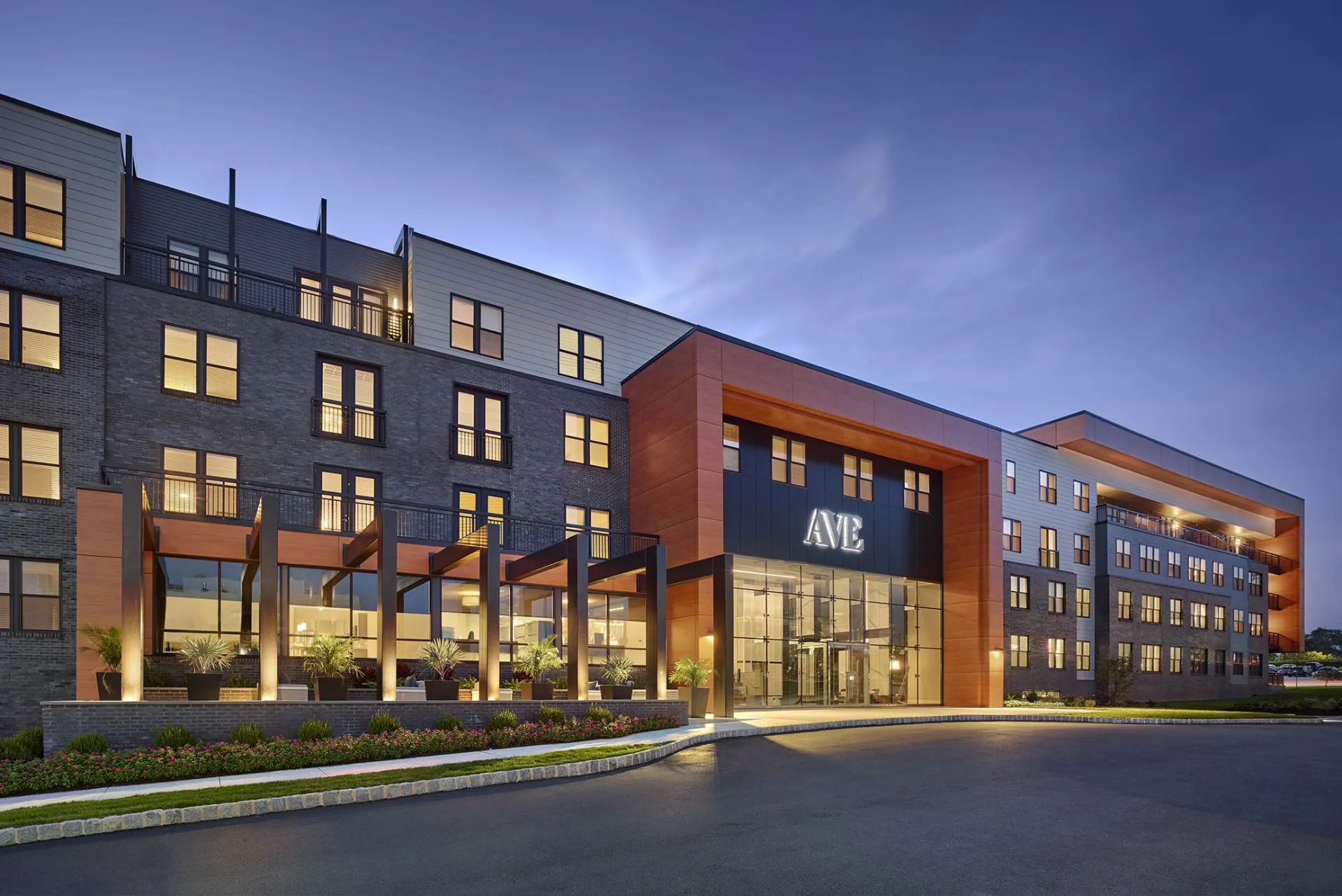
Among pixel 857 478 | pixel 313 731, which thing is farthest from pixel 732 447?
pixel 313 731

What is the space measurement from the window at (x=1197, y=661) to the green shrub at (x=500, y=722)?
47942 mm

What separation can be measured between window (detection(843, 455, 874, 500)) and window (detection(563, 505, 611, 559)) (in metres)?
10.1

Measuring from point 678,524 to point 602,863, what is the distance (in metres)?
19.0

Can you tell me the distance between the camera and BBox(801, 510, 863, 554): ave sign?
32625 mm

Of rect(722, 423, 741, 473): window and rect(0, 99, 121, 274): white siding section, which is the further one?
rect(722, 423, 741, 473): window

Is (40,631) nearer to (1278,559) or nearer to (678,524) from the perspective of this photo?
(678,524)

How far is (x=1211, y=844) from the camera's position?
10016mm

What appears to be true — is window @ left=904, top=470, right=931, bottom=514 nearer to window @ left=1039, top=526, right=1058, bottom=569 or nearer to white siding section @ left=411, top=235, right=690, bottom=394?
window @ left=1039, top=526, right=1058, bottom=569

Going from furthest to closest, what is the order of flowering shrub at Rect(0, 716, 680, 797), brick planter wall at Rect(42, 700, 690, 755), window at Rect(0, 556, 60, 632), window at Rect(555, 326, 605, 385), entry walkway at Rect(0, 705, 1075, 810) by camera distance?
1. window at Rect(555, 326, 605, 385)
2. window at Rect(0, 556, 60, 632)
3. brick planter wall at Rect(42, 700, 690, 755)
4. flowering shrub at Rect(0, 716, 680, 797)
5. entry walkway at Rect(0, 705, 1075, 810)

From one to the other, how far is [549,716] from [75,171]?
1808 cm

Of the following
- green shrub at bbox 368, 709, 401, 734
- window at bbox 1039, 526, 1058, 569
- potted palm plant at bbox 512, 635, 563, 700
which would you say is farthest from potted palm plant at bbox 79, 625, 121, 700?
window at bbox 1039, 526, 1058, 569

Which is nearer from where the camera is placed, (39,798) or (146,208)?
(39,798)

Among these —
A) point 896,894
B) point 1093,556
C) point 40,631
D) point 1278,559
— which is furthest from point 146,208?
point 1278,559

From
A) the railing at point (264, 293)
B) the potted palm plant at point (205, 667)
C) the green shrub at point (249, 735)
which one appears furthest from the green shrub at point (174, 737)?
the railing at point (264, 293)
